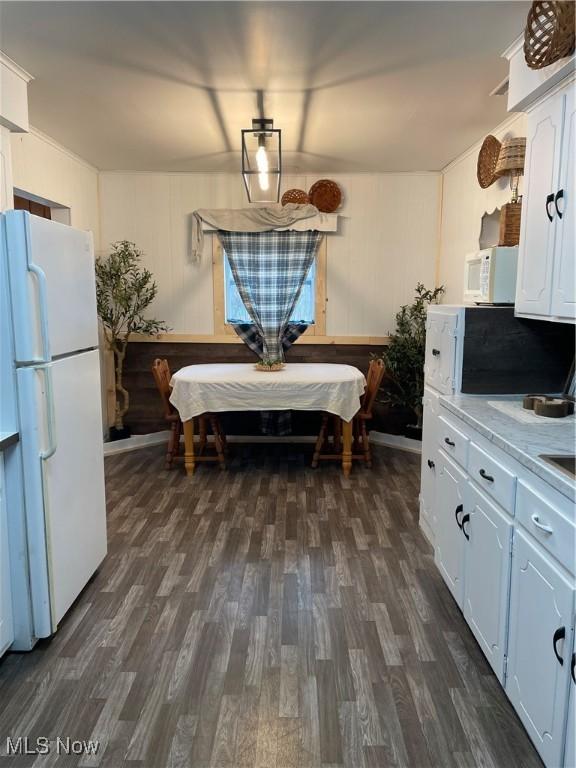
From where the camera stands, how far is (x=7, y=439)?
2.01 meters

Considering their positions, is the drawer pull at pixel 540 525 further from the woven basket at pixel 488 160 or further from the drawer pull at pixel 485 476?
the woven basket at pixel 488 160

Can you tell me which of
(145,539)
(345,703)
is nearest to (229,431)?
(145,539)

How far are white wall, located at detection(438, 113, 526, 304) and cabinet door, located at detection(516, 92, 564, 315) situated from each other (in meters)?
1.10

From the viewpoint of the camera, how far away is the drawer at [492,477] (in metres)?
1.82

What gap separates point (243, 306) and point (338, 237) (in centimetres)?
113

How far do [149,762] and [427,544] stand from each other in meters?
1.96

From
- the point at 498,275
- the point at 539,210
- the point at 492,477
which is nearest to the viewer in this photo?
the point at 492,477

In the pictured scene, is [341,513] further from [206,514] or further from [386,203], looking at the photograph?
[386,203]

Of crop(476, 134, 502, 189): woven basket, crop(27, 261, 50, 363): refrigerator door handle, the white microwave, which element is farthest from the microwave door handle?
crop(27, 261, 50, 363): refrigerator door handle

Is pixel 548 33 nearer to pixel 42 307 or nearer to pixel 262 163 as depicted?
pixel 262 163

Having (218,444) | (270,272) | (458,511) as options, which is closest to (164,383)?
(218,444)

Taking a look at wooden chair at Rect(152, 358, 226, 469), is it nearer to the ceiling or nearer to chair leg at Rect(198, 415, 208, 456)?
chair leg at Rect(198, 415, 208, 456)

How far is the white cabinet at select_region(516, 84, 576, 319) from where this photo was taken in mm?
2094

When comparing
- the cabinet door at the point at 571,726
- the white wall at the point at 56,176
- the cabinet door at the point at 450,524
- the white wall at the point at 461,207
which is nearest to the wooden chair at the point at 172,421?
the white wall at the point at 56,176
